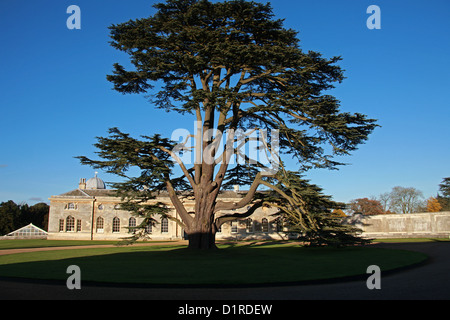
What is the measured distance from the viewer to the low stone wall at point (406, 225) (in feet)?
104

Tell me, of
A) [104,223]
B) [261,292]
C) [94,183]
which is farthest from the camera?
[94,183]

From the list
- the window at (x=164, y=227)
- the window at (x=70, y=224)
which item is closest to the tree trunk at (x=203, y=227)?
the window at (x=164, y=227)

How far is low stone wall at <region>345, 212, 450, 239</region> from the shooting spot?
31.6 m

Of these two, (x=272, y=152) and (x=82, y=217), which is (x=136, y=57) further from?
(x=82, y=217)

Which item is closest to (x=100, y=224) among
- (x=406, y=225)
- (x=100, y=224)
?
(x=100, y=224)

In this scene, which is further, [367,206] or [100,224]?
[367,206]

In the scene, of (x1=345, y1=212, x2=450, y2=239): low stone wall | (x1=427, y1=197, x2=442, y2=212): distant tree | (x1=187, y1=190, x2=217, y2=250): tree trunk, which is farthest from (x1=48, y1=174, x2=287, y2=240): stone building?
(x1=427, y1=197, x2=442, y2=212): distant tree

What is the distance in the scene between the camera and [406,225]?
34031 mm

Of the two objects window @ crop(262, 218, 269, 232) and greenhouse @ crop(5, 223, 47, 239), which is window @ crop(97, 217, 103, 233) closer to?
greenhouse @ crop(5, 223, 47, 239)

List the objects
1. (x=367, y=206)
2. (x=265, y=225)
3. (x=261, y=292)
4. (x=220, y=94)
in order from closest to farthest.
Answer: (x=261, y=292), (x=220, y=94), (x=265, y=225), (x=367, y=206)

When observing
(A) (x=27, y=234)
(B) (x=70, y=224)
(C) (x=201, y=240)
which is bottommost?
(A) (x=27, y=234)

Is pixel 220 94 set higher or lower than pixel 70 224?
higher

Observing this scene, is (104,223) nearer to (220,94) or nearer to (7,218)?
(7,218)
